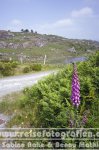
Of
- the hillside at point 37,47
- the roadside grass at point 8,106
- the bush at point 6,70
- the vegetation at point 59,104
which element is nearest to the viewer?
the vegetation at point 59,104

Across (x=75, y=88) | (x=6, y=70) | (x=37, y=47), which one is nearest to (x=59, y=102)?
(x=75, y=88)

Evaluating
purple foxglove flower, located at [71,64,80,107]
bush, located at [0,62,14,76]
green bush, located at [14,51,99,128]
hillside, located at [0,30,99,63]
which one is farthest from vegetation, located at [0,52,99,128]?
hillside, located at [0,30,99,63]

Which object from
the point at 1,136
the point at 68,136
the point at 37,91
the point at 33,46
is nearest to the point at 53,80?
the point at 37,91

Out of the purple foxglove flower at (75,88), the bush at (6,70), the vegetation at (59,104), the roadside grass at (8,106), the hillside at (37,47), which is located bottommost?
the hillside at (37,47)

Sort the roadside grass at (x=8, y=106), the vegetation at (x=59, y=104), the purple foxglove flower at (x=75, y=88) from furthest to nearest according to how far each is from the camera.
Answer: the roadside grass at (x=8, y=106)
the vegetation at (x=59, y=104)
the purple foxglove flower at (x=75, y=88)

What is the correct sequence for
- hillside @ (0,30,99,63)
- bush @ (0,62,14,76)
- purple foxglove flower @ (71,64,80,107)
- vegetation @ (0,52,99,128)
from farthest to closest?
hillside @ (0,30,99,63), bush @ (0,62,14,76), vegetation @ (0,52,99,128), purple foxglove flower @ (71,64,80,107)

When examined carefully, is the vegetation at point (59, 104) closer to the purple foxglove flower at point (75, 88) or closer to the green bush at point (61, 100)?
the green bush at point (61, 100)

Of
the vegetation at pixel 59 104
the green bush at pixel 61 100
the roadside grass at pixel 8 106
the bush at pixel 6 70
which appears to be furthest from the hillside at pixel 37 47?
the green bush at pixel 61 100

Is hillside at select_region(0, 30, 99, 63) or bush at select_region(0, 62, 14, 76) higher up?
bush at select_region(0, 62, 14, 76)

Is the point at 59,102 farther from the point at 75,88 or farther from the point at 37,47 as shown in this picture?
the point at 37,47

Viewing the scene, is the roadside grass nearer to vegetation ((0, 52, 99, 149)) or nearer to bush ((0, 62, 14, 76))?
vegetation ((0, 52, 99, 149))

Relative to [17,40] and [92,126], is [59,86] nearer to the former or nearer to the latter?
[92,126]

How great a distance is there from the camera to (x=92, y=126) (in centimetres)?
939

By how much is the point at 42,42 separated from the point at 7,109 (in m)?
172
